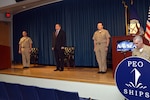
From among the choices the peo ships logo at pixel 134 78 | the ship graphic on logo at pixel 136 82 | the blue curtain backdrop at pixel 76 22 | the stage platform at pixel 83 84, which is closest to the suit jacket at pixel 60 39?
the stage platform at pixel 83 84

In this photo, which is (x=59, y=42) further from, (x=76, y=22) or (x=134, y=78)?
(x=134, y=78)

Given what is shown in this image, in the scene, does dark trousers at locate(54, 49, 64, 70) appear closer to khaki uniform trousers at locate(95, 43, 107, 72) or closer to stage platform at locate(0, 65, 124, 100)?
stage platform at locate(0, 65, 124, 100)

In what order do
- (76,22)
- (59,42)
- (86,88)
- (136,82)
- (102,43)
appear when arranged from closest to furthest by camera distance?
(136,82) < (86,88) < (102,43) < (59,42) < (76,22)

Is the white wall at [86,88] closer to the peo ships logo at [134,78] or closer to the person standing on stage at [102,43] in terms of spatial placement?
the person standing on stage at [102,43]

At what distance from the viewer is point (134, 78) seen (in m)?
1.39

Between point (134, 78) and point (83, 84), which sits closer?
point (134, 78)

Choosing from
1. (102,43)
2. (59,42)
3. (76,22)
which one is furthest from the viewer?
(76,22)

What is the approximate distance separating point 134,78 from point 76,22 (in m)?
7.03

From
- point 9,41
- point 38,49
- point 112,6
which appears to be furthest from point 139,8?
point 9,41

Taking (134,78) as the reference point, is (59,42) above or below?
above

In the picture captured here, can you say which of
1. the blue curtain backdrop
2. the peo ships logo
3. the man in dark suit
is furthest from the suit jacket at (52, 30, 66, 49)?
the peo ships logo

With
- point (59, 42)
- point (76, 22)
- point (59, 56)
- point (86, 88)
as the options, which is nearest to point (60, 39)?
point (59, 42)

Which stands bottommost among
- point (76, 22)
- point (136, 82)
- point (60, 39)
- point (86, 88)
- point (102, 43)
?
point (86, 88)

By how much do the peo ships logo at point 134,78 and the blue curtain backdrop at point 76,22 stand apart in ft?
17.2
